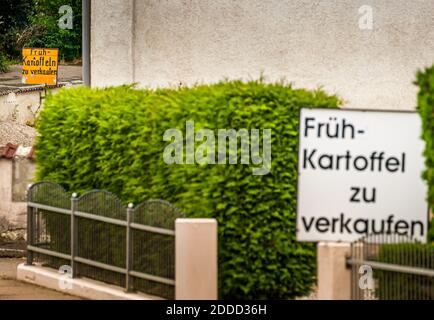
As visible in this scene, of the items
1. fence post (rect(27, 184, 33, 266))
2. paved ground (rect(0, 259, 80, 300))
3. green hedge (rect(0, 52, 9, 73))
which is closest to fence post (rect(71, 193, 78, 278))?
paved ground (rect(0, 259, 80, 300))

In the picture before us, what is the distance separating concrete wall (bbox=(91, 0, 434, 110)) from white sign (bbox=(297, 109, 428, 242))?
6498mm

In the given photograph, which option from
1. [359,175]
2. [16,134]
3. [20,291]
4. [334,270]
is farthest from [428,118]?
[16,134]

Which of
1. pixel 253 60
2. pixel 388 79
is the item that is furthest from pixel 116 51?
pixel 388 79

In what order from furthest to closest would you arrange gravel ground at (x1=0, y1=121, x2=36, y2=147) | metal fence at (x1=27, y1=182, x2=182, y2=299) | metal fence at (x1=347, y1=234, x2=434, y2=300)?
gravel ground at (x1=0, y1=121, x2=36, y2=147) < metal fence at (x1=27, y1=182, x2=182, y2=299) < metal fence at (x1=347, y1=234, x2=434, y2=300)

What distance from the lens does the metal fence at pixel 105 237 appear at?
12.4m

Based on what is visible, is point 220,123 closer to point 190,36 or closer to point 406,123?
point 406,123

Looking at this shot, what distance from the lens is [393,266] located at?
10.4 m

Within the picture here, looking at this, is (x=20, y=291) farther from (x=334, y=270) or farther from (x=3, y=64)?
(x=3, y=64)

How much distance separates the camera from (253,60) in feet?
58.1

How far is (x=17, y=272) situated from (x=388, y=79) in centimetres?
589

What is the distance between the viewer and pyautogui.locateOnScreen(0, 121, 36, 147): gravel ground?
117 feet

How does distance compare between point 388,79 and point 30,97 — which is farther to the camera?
point 30,97

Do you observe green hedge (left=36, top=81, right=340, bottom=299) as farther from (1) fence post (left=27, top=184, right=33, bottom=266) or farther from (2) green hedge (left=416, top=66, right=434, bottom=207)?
(1) fence post (left=27, top=184, right=33, bottom=266)
